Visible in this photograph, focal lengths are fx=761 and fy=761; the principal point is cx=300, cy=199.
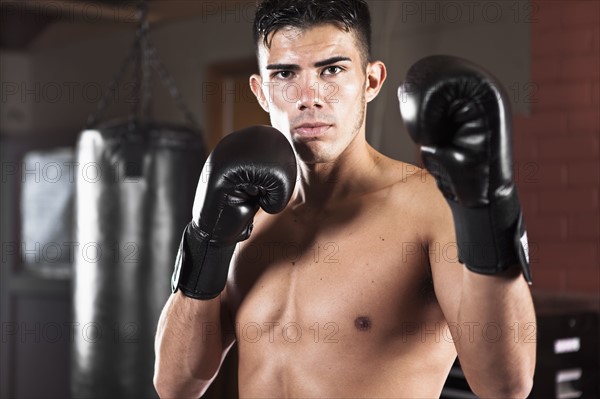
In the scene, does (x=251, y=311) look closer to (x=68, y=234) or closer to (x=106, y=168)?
(x=106, y=168)

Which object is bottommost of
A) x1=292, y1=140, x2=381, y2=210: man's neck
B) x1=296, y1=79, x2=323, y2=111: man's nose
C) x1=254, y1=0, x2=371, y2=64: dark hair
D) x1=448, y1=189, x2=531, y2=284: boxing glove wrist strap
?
x1=448, y1=189, x2=531, y2=284: boxing glove wrist strap

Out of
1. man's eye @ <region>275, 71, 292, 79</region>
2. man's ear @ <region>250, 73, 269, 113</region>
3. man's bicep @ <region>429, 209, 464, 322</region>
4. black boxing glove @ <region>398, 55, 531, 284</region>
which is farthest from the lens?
man's ear @ <region>250, 73, 269, 113</region>

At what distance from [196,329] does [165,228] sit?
171 cm

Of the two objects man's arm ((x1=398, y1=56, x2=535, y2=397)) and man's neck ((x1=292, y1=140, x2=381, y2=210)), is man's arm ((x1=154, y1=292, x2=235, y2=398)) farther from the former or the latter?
man's arm ((x1=398, y1=56, x2=535, y2=397))

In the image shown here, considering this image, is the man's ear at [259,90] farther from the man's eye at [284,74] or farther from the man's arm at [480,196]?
the man's arm at [480,196]

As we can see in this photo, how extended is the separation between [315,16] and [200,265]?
1.75ft

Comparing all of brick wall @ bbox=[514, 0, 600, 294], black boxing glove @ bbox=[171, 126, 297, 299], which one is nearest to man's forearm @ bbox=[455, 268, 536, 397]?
black boxing glove @ bbox=[171, 126, 297, 299]

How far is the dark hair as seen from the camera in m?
1.50

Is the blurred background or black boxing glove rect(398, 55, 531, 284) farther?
the blurred background

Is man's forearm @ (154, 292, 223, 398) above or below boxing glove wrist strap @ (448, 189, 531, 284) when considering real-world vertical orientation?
below

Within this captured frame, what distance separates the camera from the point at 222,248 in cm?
142

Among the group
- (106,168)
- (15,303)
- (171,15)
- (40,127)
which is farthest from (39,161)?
(106,168)

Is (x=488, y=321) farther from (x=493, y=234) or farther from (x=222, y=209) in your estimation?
(x=222, y=209)

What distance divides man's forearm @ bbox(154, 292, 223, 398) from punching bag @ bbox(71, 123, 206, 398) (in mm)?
1581
